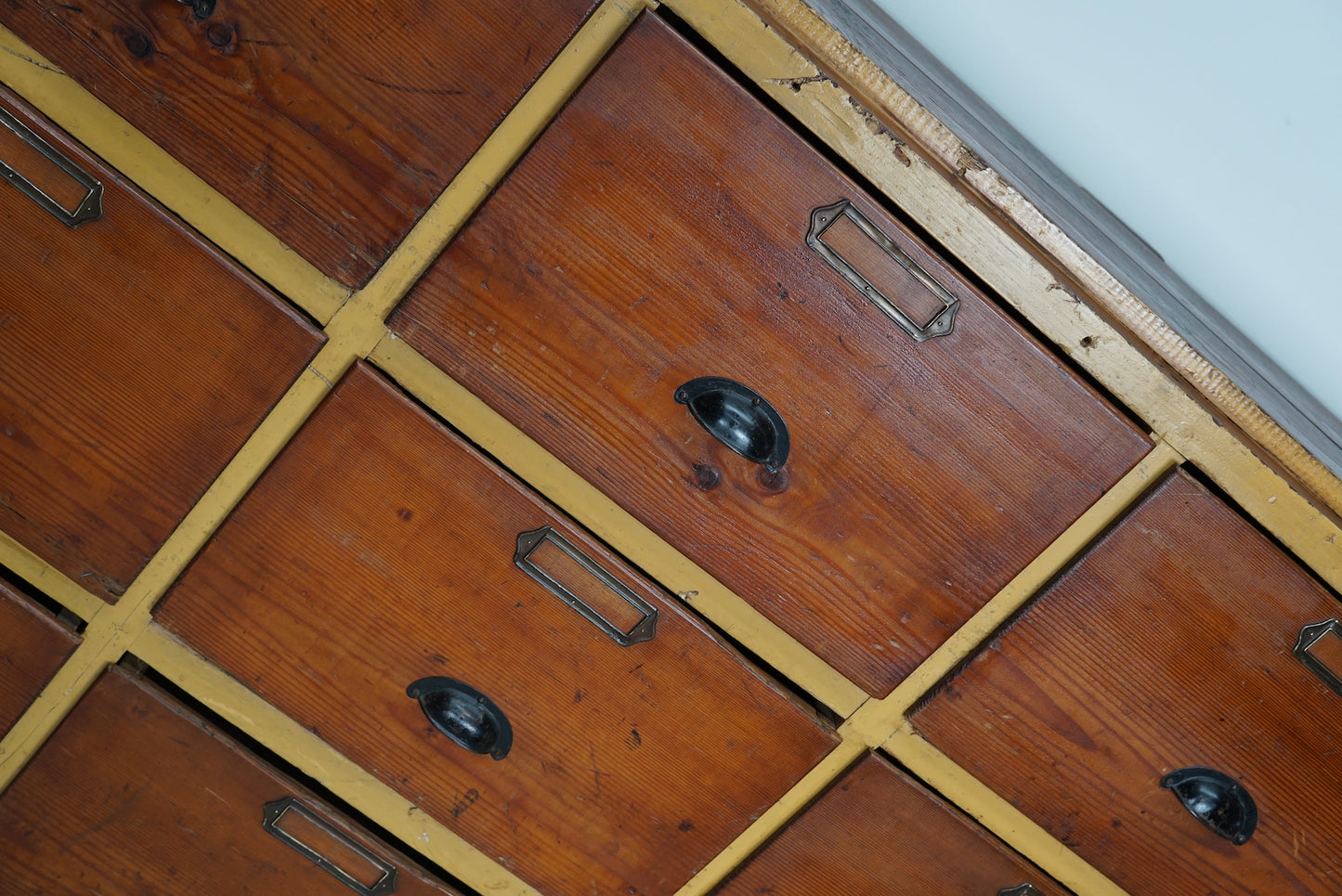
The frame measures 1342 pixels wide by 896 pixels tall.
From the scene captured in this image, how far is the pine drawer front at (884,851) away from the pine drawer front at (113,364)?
597 millimetres

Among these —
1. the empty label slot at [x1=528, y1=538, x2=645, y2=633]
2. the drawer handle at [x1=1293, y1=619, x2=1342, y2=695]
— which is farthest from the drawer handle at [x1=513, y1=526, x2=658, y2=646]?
the drawer handle at [x1=1293, y1=619, x2=1342, y2=695]

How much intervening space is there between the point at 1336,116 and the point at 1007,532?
57cm

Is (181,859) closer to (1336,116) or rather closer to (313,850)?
(313,850)

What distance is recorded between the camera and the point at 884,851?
2.31 ft

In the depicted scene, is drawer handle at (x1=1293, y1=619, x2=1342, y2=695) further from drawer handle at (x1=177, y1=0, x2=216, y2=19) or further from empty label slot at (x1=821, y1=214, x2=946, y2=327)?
drawer handle at (x1=177, y1=0, x2=216, y2=19)

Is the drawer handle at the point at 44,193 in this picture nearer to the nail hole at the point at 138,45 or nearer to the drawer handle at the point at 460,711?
the nail hole at the point at 138,45

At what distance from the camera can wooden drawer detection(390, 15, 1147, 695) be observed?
56 cm

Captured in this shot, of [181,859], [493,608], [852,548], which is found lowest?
[181,859]

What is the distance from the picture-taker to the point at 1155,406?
0.59m

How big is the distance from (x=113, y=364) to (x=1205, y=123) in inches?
40.1

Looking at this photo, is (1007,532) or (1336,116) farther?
(1336,116)

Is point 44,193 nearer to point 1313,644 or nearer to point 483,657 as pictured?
point 483,657

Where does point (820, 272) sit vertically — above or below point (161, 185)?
above

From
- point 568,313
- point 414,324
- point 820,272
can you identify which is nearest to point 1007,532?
point 820,272
